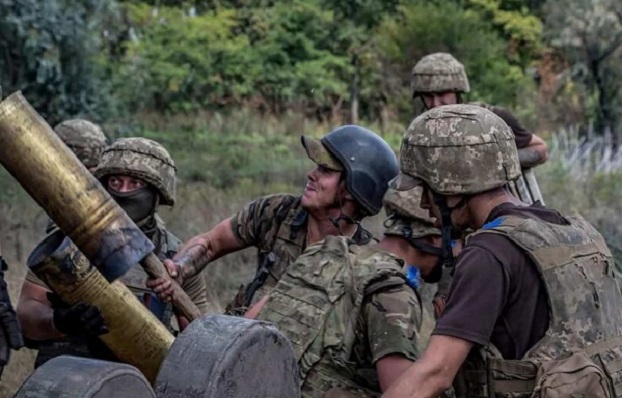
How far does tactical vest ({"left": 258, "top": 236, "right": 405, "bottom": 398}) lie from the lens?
3699mm

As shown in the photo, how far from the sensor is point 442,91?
715cm

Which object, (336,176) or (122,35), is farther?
(122,35)

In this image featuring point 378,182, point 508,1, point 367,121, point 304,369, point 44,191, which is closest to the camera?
point 44,191

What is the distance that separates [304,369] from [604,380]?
0.92 metres

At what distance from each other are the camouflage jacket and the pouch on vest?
1.45 m

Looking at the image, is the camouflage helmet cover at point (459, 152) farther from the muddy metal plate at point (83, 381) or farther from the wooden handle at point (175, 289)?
the muddy metal plate at point (83, 381)

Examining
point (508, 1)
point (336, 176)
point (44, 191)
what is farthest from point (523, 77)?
point (44, 191)

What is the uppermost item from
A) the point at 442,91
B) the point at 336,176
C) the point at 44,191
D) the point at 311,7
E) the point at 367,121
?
the point at 44,191

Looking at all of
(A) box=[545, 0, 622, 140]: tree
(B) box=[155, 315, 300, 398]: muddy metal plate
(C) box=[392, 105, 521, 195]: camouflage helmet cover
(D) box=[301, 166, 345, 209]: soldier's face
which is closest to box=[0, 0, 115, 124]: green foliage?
(A) box=[545, 0, 622, 140]: tree

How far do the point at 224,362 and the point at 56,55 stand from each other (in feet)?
46.0

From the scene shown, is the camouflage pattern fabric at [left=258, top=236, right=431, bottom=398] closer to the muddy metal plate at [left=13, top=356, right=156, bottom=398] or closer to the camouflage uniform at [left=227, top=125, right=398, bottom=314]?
the camouflage uniform at [left=227, top=125, right=398, bottom=314]

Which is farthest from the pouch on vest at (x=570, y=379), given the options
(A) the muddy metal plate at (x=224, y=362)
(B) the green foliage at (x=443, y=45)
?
(B) the green foliage at (x=443, y=45)

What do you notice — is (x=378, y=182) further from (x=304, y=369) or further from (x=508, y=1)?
(x=508, y=1)

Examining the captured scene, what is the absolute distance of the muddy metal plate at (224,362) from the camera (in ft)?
7.84
